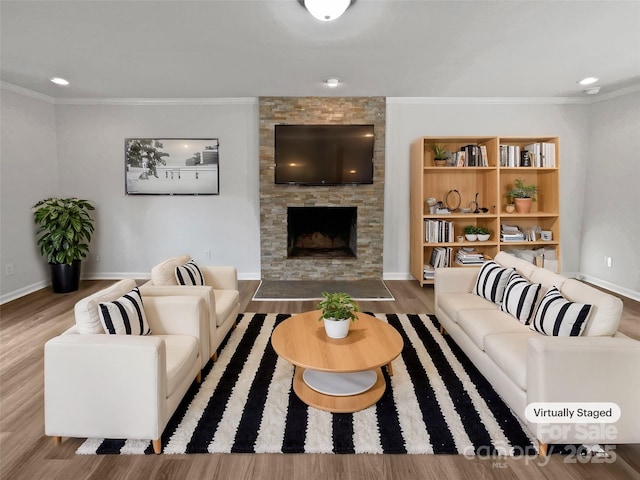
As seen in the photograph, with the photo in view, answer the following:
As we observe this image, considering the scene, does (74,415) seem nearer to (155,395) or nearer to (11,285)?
(155,395)

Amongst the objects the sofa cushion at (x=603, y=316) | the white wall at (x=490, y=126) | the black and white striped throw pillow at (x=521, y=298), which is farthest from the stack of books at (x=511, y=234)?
the sofa cushion at (x=603, y=316)

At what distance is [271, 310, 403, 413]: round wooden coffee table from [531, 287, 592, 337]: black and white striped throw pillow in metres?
0.88

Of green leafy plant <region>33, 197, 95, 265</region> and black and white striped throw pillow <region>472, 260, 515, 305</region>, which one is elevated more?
green leafy plant <region>33, 197, 95, 265</region>

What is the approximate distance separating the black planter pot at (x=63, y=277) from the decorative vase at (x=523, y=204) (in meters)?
5.85

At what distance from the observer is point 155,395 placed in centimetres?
180

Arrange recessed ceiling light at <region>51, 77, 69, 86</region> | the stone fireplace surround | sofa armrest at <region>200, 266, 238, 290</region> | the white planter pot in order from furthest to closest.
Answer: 1. the stone fireplace surround
2. recessed ceiling light at <region>51, 77, 69, 86</region>
3. sofa armrest at <region>200, 266, 238, 290</region>
4. the white planter pot

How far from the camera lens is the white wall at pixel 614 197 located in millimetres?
4453

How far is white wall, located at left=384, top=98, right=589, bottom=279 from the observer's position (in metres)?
5.12

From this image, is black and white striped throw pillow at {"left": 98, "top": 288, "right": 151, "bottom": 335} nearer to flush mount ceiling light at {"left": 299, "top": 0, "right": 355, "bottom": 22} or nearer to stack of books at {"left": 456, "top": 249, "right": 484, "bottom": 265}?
flush mount ceiling light at {"left": 299, "top": 0, "right": 355, "bottom": 22}

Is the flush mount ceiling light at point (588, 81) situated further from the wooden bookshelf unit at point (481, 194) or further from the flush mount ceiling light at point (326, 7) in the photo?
the flush mount ceiling light at point (326, 7)

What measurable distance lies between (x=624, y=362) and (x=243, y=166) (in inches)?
180

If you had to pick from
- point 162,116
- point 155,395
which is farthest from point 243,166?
point 155,395

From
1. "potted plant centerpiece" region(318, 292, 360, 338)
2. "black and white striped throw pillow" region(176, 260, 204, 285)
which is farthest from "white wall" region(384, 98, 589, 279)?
"potted plant centerpiece" region(318, 292, 360, 338)

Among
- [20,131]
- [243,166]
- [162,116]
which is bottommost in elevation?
[243,166]
